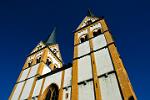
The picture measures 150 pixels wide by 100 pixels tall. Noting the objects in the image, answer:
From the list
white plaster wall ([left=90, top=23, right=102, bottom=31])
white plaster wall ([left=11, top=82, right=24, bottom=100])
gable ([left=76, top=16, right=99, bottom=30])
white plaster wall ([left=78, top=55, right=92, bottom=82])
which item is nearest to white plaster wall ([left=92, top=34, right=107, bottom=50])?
white plaster wall ([left=78, top=55, right=92, bottom=82])

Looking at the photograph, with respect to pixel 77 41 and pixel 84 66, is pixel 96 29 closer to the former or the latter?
pixel 77 41

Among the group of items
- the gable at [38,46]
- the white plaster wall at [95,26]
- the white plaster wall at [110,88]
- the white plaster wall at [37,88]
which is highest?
the gable at [38,46]

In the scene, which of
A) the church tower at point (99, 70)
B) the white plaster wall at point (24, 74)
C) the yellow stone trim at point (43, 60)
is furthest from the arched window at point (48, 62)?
the church tower at point (99, 70)

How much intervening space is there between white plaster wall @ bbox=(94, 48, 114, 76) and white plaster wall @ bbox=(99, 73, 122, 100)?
826 millimetres

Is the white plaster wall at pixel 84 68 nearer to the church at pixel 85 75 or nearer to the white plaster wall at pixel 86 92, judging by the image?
the church at pixel 85 75

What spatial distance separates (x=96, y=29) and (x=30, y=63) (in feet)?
39.6

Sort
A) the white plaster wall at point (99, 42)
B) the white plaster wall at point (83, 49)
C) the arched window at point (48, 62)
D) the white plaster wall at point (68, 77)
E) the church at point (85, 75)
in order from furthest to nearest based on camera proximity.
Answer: the arched window at point (48, 62) → the white plaster wall at point (83, 49) → the white plaster wall at point (99, 42) → the white plaster wall at point (68, 77) → the church at point (85, 75)

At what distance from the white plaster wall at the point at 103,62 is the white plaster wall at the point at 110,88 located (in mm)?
826

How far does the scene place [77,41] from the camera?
2039 cm

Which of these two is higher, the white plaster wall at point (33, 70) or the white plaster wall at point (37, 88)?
the white plaster wall at point (33, 70)

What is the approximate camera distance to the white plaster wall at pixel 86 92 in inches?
484

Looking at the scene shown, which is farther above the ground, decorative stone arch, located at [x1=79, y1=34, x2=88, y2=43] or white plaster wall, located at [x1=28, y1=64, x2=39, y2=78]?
decorative stone arch, located at [x1=79, y1=34, x2=88, y2=43]

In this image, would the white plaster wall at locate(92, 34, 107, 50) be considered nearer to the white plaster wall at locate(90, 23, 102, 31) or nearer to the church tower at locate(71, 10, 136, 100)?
the church tower at locate(71, 10, 136, 100)

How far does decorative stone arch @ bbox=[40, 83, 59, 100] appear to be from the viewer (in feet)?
51.8
